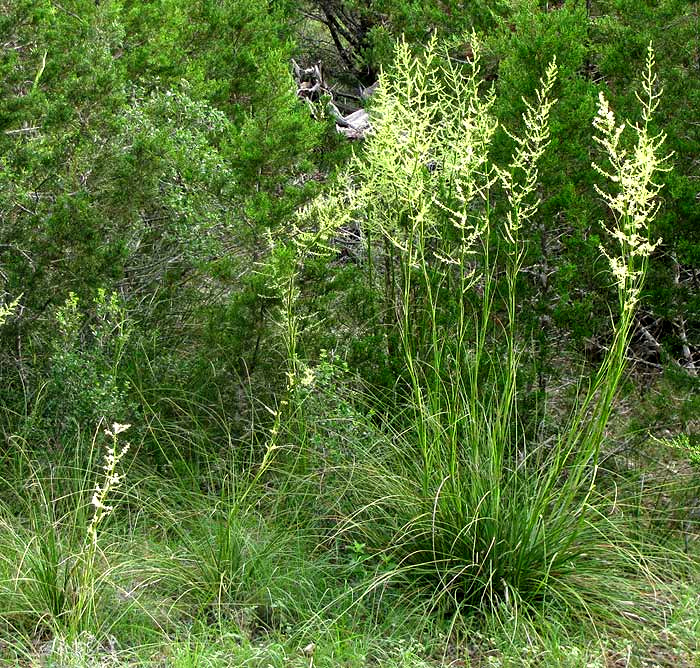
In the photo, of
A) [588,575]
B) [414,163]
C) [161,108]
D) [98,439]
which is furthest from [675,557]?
[161,108]

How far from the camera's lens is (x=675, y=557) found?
4289mm

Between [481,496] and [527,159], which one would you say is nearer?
[481,496]

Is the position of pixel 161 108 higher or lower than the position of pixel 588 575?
higher

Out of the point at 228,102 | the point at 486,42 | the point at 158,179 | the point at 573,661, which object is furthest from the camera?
the point at 228,102

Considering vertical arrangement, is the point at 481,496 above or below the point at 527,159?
below

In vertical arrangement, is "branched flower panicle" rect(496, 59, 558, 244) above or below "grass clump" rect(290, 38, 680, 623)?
above

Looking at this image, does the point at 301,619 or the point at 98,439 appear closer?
the point at 301,619

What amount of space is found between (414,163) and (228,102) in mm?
4167

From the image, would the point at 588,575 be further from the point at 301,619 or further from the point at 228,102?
the point at 228,102

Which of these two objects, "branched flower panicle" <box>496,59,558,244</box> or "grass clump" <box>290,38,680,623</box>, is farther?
"grass clump" <box>290,38,680,623</box>

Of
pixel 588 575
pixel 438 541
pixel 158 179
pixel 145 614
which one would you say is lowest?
pixel 588 575

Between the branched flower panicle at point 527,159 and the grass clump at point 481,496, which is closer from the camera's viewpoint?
the branched flower panicle at point 527,159

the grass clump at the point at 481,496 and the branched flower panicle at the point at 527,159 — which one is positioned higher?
the branched flower panicle at the point at 527,159

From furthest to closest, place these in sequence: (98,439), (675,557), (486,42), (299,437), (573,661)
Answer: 1. (486,42)
2. (98,439)
3. (299,437)
4. (675,557)
5. (573,661)
